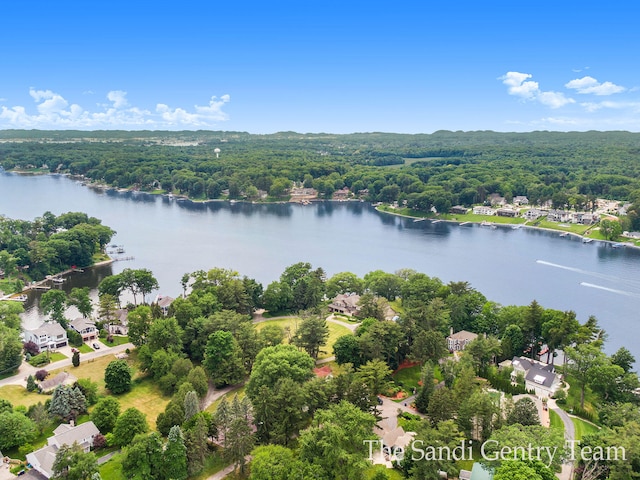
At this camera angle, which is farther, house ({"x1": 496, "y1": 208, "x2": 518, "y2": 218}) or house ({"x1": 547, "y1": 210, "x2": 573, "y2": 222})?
house ({"x1": 496, "y1": 208, "x2": 518, "y2": 218})

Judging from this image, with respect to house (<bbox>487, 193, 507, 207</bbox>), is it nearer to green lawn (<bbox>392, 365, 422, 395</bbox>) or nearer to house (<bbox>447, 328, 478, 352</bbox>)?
house (<bbox>447, 328, 478, 352</bbox>)

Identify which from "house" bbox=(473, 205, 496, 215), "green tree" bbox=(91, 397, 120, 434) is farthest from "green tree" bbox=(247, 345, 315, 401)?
"house" bbox=(473, 205, 496, 215)

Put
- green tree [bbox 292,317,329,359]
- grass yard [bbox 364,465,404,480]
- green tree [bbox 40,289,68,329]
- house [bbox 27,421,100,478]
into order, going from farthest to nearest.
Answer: green tree [bbox 40,289,68,329], green tree [bbox 292,317,329,359], house [bbox 27,421,100,478], grass yard [bbox 364,465,404,480]

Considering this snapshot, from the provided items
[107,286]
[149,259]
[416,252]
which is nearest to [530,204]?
[416,252]

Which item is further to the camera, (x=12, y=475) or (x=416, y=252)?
(x=416, y=252)

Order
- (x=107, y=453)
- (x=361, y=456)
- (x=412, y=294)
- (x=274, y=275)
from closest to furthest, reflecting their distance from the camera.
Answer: (x=361, y=456), (x=107, y=453), (x=412, y=294), (x=274, y=275)

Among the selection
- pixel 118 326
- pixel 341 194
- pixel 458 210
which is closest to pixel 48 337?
pixel 118 326

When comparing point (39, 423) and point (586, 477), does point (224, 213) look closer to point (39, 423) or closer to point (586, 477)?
point (39, 423)
